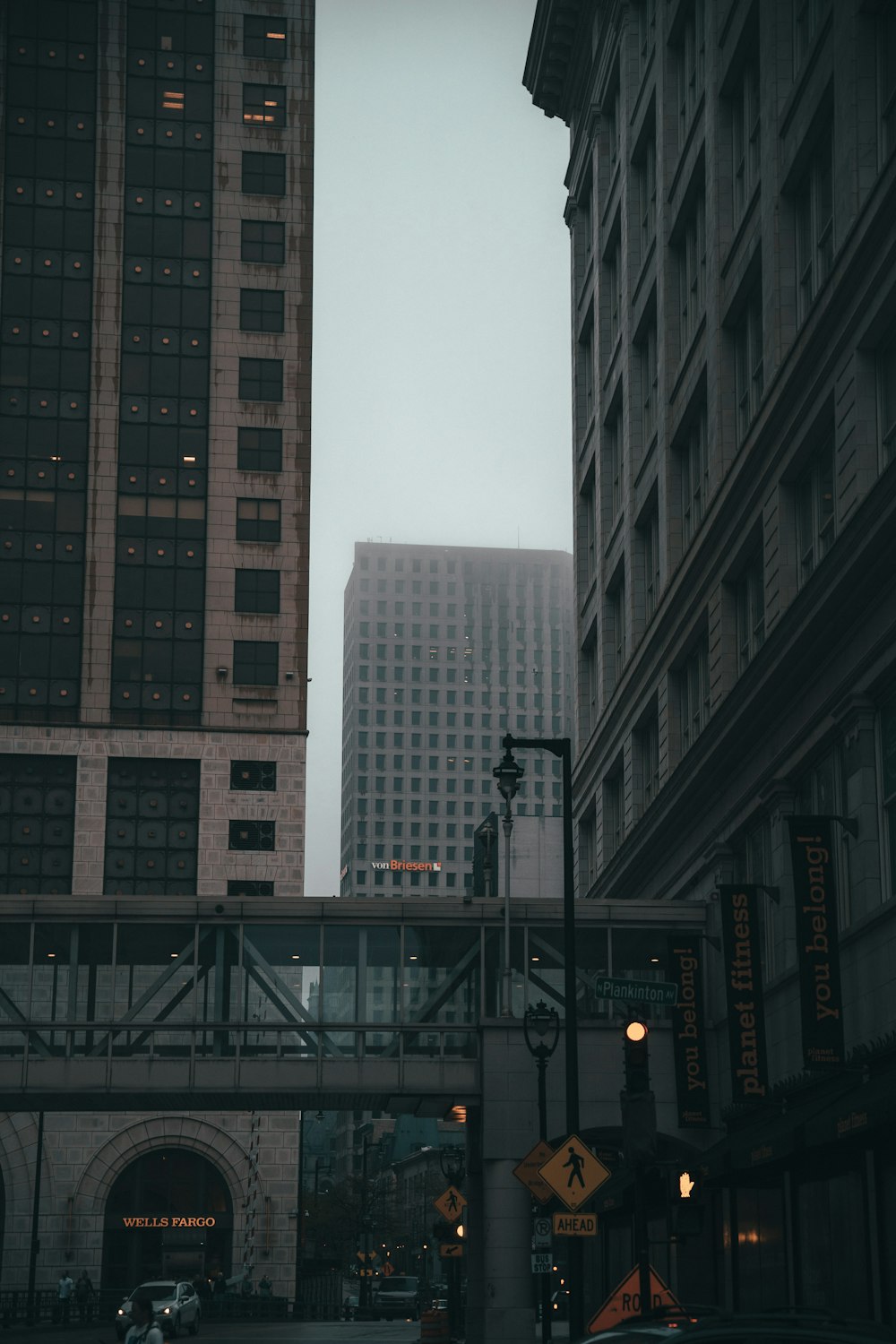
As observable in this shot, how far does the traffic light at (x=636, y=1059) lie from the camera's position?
21453 mm

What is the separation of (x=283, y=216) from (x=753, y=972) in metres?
62.6

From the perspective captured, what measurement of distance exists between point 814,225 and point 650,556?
18522mm

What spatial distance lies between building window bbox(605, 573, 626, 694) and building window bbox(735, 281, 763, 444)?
14.8m

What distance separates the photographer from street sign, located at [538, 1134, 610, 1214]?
2388 centimetres

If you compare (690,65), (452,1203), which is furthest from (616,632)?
(452,1203)

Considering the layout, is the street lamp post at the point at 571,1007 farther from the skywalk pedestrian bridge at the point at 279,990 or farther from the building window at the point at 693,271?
the building window at the point at 693,271

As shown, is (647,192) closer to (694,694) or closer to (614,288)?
(614,288)

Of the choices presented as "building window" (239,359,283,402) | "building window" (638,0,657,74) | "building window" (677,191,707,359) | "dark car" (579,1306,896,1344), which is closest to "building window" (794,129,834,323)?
"building window" (677,191,707,359)

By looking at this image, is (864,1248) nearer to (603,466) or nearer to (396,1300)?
(603,466)

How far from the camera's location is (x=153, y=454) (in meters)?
87.0

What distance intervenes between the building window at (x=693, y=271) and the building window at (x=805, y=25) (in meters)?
7.91

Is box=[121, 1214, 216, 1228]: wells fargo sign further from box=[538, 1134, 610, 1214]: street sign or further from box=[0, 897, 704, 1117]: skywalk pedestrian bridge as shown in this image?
box=[538, 1134, 610, 1214]: street sign

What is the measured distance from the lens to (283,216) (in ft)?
295

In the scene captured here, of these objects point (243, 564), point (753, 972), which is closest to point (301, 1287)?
point (243, 564)
